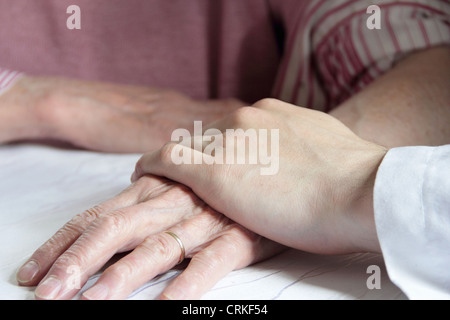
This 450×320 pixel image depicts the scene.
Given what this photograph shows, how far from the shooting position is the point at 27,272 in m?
0.44

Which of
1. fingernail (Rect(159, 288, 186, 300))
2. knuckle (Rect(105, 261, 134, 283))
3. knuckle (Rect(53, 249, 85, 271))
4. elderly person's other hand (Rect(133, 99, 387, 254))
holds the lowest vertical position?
fingernail (Rect(159, 288, 186, 300))

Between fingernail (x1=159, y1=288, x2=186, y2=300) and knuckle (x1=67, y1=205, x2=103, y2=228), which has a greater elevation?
knuckle (x1=67, y1=205, x2=103, y2=228)

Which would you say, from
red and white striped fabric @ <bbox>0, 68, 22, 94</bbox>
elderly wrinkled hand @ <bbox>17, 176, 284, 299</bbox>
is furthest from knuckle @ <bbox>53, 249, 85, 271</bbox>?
red and white striped fabric @ <bbox>0, 68, 22, 94</bbox>

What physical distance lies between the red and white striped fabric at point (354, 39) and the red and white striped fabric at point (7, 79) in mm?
456

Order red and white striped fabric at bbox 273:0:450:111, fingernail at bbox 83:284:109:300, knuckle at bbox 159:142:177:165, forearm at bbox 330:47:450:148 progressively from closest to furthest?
fingernail at bbox 83:284:109:300 < knuckle at bbox 159:142:177:165 < forearm at bbox 330:47:450:148 < red and white striped fabric at bbox 273:0:450:111

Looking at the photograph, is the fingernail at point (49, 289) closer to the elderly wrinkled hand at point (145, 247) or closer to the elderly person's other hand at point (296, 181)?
the elderly wrinkled hand at point (145, 247)

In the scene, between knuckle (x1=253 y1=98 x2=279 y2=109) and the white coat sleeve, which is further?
knuckle (x1=253 y1=98 x2=279 y2=109)

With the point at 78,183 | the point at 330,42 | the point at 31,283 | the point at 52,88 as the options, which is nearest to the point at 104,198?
the point at 78,183

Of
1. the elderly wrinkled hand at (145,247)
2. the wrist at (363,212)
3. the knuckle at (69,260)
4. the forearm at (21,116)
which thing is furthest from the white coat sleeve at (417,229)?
the forearm at (21,116)

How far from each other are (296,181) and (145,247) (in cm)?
14

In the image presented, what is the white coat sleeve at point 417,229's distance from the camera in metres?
0.41

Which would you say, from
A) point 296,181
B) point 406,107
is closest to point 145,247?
point 296,181

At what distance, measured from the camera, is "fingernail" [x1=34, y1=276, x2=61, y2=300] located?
15.9 inches

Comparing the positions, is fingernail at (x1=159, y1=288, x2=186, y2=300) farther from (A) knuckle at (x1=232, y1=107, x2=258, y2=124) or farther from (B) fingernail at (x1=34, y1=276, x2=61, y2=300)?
(A) knuckle at (x1=232, y1=107, x2=258, y2=124)
